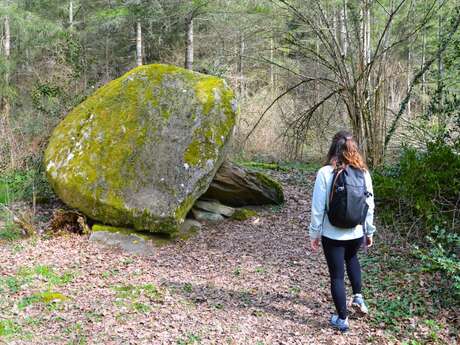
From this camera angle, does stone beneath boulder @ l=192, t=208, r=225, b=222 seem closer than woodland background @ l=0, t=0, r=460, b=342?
No

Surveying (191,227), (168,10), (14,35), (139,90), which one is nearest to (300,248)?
(191,227)

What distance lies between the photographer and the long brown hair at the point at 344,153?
3.62 meters

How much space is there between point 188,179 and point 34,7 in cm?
1916

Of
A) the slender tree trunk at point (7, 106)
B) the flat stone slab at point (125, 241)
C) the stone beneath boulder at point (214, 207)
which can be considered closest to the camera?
the flat stone slab at point (125, 241)

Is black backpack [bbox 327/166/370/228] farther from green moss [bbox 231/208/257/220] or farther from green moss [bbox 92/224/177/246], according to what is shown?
green moss [bbox 231/208/257/220]

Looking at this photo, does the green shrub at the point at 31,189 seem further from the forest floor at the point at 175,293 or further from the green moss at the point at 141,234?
the green moss at the point at 141,234

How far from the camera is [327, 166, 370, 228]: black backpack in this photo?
3.54 meters

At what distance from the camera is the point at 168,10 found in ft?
48.9

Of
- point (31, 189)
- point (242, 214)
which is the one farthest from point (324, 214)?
point (31, 189)

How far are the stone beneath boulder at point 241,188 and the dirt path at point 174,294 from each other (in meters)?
0.99

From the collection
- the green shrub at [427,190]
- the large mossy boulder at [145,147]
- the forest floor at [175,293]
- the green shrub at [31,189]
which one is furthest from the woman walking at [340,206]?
the green shrub at [31,189]

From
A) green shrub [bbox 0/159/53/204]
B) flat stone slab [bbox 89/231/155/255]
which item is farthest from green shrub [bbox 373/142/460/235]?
green shrub [bbox 0/159/53/204]

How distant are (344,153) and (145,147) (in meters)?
3.57

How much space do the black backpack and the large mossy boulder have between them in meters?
2.90
